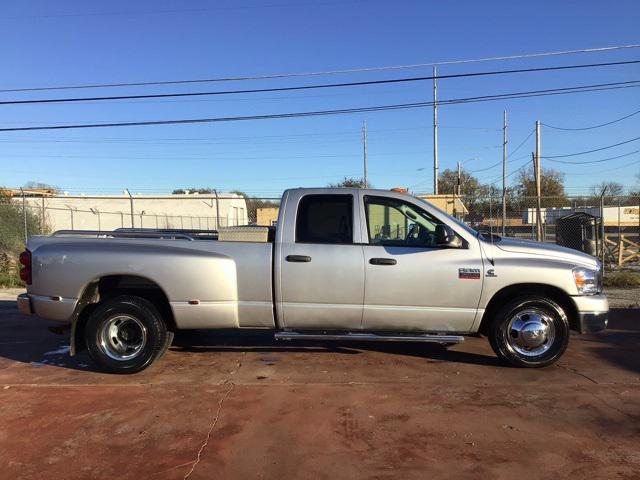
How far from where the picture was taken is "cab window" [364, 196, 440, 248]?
229 inches

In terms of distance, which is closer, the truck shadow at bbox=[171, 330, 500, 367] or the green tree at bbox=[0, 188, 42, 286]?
the truck shadow at bbox=[171, 330, 500, 367]

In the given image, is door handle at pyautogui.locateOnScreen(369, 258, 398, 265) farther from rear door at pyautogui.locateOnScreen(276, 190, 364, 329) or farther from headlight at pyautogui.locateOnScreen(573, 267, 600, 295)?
headlight at pyautogui.locateOnScreen(573, 267, 600, 295)

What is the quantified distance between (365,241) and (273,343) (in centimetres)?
227

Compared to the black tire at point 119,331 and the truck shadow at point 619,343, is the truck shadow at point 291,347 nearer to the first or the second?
the truck shadow at point 619,343

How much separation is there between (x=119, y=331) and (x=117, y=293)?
1.40 feet

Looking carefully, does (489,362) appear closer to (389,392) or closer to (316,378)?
(389,392)

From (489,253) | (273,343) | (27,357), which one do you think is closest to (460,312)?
(489,253)

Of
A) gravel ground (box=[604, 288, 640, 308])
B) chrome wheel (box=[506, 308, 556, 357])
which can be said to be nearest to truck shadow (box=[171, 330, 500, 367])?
chrome wheel (box=[506, 308, 556, 357])

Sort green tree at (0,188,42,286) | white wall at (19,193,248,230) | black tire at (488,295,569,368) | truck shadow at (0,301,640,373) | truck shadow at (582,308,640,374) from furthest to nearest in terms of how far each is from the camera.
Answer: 1. white wall at (19,193,248,230)
2. green tree at (0,188,42,286)
3. truck shadow at (0,301,640,373)
4. truck shadow at (582,308,640,374)
5. black tire at (488,295,569,368)

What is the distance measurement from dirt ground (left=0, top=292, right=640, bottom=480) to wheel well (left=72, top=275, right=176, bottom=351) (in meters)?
0.55

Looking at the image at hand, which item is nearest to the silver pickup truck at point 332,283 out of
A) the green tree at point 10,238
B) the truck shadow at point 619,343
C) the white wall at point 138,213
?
the truck shadow at point 619,343

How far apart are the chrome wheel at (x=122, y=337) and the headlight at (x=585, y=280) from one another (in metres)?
4.72

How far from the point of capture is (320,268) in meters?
5.73

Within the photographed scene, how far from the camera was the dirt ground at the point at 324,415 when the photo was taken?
3727mm
